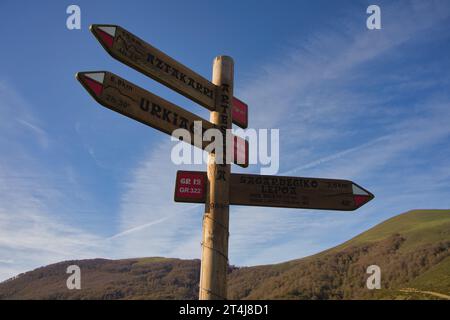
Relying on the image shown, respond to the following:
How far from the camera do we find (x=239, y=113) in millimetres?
6504

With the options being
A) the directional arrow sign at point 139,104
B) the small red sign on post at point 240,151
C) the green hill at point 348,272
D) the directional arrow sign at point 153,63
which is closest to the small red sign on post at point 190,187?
the directional arrow sign at point 139,104

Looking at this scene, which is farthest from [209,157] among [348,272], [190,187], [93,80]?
[348,272]

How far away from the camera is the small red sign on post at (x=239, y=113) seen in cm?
638

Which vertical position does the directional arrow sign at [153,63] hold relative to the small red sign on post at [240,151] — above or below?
above

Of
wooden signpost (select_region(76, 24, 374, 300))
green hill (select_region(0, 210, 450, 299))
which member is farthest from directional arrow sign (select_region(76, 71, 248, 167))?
green hill (select_region(0, 210, 450, 299))

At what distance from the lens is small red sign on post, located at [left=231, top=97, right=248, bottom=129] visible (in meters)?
6.38

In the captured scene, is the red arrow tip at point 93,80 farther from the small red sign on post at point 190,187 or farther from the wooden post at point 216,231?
the wooden post at point 216,231

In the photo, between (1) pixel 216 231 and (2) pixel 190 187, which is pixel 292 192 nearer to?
(1) pixel 216 231

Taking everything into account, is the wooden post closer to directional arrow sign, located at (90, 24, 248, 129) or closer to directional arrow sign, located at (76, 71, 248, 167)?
directional arrow sign, located at (76, 71, 248, 167)

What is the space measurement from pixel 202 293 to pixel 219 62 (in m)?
3.90

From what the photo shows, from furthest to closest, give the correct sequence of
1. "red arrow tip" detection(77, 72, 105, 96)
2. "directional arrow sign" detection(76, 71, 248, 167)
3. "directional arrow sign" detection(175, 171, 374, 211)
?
1. "directional arrow sign" detection(175, 171, 374, 211)
2. "directional arrow sign" detection(76, 71, 248, 167)
3. "red arrow tip" detection(77, 72, 105, 96)

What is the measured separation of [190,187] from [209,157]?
0.59m
